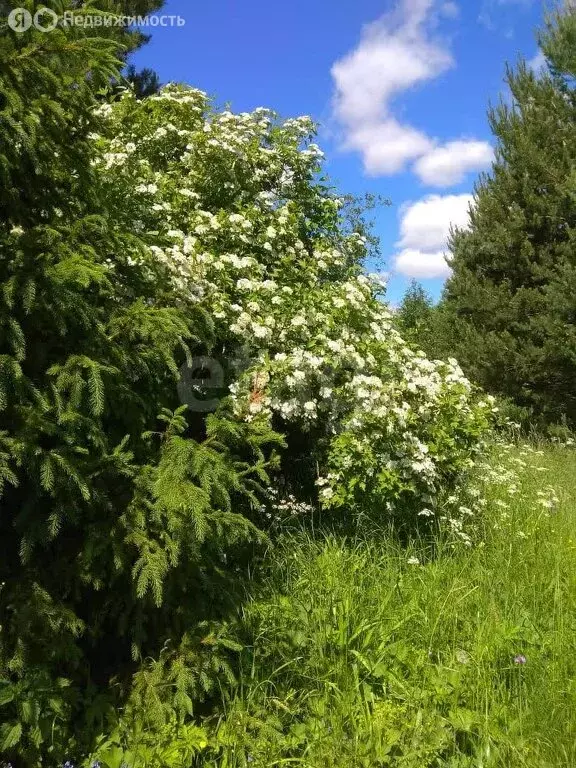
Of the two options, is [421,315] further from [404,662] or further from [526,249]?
[404,662]

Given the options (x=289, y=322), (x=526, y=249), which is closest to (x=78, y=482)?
(x=289, y=322)

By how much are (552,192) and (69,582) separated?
889cm

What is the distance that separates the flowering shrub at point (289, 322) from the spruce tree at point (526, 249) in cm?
437

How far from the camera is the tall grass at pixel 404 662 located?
2.12 metres

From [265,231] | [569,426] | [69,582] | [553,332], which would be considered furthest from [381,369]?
[569,426]

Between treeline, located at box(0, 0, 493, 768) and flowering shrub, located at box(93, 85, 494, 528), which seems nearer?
treeline, located at box(0, 0, 493, 768)

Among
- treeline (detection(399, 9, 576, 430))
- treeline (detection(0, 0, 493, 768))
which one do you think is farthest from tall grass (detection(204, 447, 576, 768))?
treeline (detection(399, 9, 576, 430))

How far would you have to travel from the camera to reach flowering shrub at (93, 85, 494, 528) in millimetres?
3643

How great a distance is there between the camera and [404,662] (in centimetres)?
245

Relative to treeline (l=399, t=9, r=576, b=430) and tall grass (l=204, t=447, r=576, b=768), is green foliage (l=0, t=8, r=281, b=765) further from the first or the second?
treeline (l=399, t=9, r=576, b=430)

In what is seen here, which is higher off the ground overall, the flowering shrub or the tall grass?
the flowering shrub

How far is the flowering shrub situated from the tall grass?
0.56 metres

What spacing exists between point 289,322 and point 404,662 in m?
2.25

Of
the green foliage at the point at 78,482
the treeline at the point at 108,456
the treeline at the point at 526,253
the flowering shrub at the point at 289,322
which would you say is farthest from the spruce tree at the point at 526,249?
the green foliage at the point at 78,482
